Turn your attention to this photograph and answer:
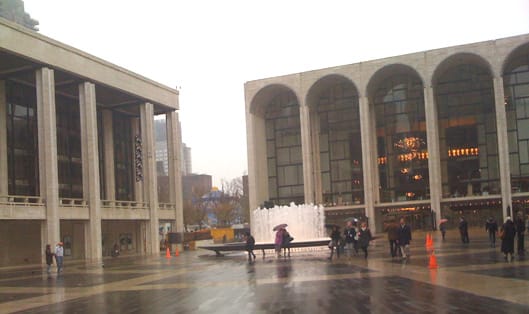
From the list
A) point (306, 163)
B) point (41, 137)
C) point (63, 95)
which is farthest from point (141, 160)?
point (306, 163)

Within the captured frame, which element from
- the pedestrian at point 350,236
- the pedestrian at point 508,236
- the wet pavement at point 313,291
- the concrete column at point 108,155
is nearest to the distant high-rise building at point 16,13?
the concrete column at point 108,155

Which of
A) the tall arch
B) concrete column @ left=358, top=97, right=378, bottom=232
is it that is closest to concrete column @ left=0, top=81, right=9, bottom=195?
the tall arch

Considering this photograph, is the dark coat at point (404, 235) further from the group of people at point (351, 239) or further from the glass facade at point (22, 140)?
the glass facade at point (22, 140)

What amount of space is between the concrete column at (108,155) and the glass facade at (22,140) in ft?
32.4

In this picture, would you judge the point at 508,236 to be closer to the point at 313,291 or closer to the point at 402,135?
the point at 313,291

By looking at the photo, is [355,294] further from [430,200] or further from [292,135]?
[292,135]

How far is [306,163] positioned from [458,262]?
49.9m

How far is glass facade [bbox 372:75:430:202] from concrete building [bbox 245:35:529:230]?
118 mm

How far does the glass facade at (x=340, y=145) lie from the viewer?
2985 inches

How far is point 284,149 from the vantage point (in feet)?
261

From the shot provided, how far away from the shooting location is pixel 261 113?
3113 inches

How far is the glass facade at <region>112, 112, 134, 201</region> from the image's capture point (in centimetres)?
6581

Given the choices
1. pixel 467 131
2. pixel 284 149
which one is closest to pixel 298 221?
pixel 467 131

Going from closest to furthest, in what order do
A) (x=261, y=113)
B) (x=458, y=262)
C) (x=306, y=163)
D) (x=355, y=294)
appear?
(x=355, y=294) < (x=458, y=262) < (x=306, y=163) < (x=261, y=113)
